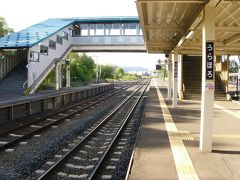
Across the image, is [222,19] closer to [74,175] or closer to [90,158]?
[90,158]

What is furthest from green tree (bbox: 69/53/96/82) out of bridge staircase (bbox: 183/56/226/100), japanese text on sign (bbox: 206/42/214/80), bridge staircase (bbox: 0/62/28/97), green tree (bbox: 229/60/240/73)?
japanese text on sign (bbox: 206/42/214/80)

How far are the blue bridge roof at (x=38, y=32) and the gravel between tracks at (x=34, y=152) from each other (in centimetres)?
2068

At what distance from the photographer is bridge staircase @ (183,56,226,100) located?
1110 inches

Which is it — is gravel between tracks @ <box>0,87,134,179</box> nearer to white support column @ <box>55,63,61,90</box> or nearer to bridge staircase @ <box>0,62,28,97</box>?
bridge staircase @ <box>0,62,28,97</box>

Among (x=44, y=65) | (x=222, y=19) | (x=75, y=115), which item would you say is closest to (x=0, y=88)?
(x=44, y=65)

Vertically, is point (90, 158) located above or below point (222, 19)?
below

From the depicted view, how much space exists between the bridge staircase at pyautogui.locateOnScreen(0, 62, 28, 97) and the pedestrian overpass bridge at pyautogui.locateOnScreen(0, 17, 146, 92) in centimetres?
58

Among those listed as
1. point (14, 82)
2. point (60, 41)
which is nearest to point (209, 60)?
point (14, 82)

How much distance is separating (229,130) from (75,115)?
29.7 feet

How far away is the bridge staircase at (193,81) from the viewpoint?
92.5 ft

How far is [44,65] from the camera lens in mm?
39156

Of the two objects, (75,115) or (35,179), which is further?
(75,115)

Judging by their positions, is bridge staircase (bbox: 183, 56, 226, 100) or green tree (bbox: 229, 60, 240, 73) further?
green tree (bbox: 229, 60, 240, 73)

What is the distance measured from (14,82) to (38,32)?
802 cm
